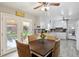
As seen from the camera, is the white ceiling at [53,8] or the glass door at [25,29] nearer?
the white ceiling at [53,8]

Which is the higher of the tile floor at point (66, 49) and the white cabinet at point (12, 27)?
the white cabinet at point (12, 27)

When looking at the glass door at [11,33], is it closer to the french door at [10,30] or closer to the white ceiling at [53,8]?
the french door at [10,30]

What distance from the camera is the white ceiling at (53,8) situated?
4.17 feet

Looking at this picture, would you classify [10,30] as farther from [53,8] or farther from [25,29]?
[53,8]

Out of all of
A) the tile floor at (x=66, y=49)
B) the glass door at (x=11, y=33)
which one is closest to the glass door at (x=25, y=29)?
the glass door at (x=11, y=33)

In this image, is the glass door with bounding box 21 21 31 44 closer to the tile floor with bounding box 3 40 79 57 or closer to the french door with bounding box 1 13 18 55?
the french door with bounding box 1 13 18 55

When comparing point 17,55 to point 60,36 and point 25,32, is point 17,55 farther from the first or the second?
point 60,36

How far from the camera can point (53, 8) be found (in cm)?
140

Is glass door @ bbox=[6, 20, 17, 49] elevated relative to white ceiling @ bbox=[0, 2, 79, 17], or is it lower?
lower

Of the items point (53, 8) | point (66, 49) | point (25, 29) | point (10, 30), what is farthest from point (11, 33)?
point (66, 49)

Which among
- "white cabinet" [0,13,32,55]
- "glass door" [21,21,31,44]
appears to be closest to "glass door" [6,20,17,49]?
"white cabinet" [0,13,32,55]

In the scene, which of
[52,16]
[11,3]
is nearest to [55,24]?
[52,16]

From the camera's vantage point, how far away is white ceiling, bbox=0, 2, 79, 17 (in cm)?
127

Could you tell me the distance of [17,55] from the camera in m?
1.30
